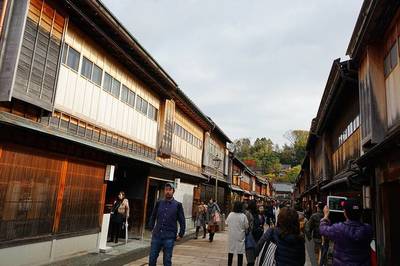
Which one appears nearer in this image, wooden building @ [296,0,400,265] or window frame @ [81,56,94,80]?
wooden building @ [296,0,400,265]

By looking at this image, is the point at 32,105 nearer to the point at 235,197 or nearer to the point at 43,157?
the point at 43,157

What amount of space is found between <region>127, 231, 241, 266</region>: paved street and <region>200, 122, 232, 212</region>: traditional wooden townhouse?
806 centimetres

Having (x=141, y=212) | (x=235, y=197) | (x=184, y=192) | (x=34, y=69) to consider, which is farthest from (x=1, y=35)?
(x=235, y=197)

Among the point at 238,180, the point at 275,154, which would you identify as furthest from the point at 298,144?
the point at 238,180

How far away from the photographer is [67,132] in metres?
9.44

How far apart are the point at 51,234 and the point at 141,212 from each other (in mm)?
6269

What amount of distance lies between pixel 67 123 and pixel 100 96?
6.71 ft

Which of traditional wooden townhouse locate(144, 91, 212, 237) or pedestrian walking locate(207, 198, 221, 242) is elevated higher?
traditional wooden townhouse locate(144, 91, 212, 237)

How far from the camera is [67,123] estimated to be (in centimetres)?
949

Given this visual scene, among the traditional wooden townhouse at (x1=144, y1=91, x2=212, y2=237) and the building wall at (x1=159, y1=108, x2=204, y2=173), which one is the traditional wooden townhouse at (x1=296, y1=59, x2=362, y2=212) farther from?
the building wall at (x1=159, y1=108, x2=204, y2=173)

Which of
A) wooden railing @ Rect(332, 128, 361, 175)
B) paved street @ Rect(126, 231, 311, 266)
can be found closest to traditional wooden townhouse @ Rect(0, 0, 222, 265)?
paved street @ Rect(126, 231, 311, 266)

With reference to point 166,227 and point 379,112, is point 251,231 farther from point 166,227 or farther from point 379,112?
point 379,112

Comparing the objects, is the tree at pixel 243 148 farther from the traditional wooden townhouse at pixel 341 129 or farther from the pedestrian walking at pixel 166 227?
the pedestrian walking at pixel 166 227

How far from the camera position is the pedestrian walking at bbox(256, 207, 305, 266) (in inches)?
180
